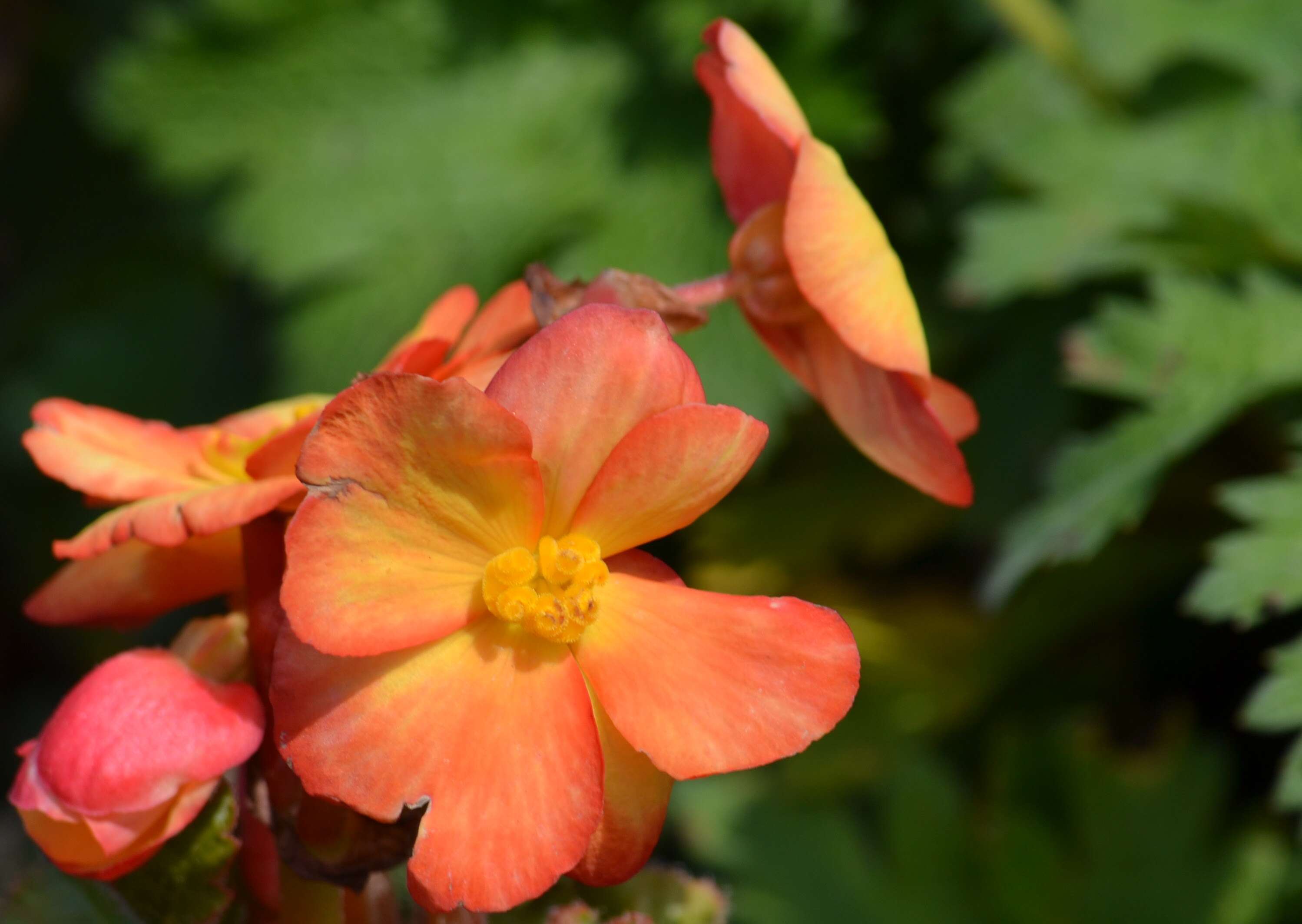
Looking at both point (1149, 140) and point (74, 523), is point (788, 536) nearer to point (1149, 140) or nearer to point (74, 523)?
point (1149, 140)

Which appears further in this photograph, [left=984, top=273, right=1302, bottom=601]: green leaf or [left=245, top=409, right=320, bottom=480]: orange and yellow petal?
[left=984, top=273, right=1302, bottom=601]: green leaf

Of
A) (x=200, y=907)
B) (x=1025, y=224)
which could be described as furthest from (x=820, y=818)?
(x=200, y=907)

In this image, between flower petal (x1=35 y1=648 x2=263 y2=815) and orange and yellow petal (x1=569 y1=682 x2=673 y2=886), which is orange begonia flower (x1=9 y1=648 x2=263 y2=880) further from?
orange and yellow petal (x1=569 y1=682 x2=673 y2=886)

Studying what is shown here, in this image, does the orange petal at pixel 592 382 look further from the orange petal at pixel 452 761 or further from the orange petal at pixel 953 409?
the orange petal at pixel 953 409

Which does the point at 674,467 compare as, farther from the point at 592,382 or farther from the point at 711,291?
the point at 711,291

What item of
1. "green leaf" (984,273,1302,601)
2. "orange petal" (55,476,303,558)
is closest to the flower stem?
"orange petal" (55,476,303,558)

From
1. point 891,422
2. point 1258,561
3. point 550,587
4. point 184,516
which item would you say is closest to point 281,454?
point 184,516
